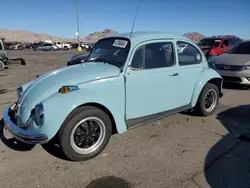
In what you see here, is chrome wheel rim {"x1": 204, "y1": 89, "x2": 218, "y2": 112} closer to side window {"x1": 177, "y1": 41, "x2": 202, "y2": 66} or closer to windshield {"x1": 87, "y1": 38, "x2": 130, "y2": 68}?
side window {"x1": 177, "y1": 41, "x2": 202, "y2": 66}

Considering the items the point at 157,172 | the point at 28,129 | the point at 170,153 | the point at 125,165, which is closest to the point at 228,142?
the point at 170,153

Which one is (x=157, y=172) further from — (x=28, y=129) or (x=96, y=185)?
(x=28, y=129)

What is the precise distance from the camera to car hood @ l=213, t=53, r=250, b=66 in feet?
26.8

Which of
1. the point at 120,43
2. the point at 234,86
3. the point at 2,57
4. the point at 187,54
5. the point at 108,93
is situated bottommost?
the point at 234,86

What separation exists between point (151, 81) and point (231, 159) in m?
1.71

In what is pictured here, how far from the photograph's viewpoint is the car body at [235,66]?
313 inches

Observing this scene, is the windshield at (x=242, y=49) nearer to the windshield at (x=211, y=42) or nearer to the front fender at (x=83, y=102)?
the windshield at (x=211, y=42)

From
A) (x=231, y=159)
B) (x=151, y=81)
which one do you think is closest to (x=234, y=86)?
(x=151, y=81)

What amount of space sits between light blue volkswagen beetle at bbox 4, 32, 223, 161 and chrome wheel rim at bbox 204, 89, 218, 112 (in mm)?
462

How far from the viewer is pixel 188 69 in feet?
16.2

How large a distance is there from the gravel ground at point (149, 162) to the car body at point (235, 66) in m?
3.30

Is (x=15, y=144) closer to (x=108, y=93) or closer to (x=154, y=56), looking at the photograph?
(x=108, y=93)

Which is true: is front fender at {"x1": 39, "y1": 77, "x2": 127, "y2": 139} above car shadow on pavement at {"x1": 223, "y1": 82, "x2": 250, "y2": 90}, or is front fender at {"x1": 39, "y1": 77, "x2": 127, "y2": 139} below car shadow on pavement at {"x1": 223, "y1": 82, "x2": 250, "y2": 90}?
above

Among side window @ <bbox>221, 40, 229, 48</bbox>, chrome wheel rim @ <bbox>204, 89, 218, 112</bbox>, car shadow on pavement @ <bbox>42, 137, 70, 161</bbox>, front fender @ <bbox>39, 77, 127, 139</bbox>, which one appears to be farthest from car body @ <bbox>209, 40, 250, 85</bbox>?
side window @ <bbox>221, 40, 229, 48</bbox>
